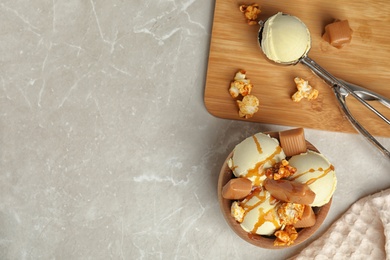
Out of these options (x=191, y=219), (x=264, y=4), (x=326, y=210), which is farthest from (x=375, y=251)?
(x=264, y=4)

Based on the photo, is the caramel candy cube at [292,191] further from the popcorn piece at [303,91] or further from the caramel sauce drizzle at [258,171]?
the popcorn piece at [303,91]

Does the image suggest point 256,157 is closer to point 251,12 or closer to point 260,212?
point 260,212

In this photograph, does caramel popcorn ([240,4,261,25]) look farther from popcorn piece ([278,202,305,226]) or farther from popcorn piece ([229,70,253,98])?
popcorn piece ([278,202,305,226])

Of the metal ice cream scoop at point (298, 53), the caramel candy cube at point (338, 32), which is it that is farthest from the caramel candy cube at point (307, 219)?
the caramel candy cube at point (338, 32)

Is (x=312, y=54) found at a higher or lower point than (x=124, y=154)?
higher

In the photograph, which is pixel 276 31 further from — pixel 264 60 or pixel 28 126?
pixel 28 126

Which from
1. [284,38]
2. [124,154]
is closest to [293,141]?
[284,38]
